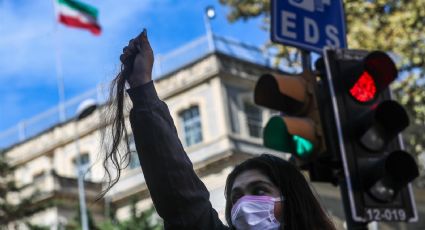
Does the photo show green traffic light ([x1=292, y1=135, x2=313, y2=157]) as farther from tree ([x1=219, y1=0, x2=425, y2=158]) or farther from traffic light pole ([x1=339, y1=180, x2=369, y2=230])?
tree ([x1=219, y1=0, x2=425, y2=158])

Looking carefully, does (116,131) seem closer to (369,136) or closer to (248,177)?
(248,177)

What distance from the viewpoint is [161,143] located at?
7.25 feet

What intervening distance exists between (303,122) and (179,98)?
2458 centimetres

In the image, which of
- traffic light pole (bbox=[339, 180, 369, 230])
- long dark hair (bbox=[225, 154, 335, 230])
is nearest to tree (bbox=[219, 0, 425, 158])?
traffic light pole (bbox=[339, 180, 369, 230])

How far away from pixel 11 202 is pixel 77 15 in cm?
790

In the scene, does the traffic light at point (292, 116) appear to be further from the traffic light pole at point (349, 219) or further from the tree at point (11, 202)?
the tree at point (11, 202)

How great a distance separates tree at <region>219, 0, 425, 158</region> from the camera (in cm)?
1515

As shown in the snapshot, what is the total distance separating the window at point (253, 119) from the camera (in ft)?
96.2

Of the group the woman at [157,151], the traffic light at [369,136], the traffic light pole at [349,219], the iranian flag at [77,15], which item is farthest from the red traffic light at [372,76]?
the iranian flag at [77,15]

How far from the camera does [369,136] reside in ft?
16.0

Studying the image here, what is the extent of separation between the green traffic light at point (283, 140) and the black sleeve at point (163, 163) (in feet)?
9.17

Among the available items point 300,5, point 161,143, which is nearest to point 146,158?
point 161,143

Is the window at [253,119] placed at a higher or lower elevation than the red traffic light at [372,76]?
lower

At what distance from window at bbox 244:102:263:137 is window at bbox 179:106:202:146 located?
70.7 inches
